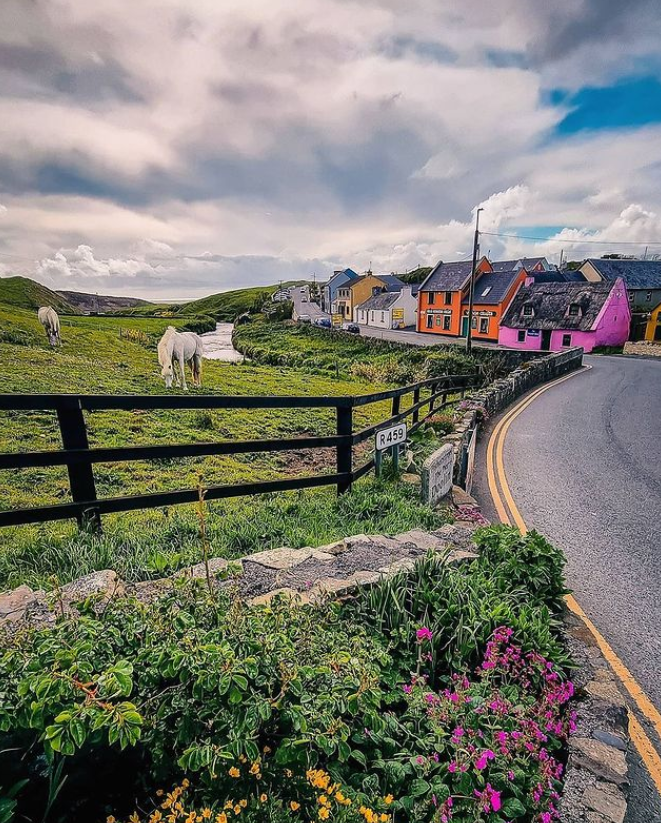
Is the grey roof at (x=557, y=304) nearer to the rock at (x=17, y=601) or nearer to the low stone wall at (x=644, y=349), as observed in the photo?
the low stone wall at (x=644, y=349)

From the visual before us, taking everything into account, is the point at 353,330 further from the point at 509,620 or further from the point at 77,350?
the point at 509,620

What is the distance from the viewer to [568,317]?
3481 cm

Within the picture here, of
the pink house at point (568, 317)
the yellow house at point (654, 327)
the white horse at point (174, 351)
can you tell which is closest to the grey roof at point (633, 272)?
the yellow house at point (654, 327)

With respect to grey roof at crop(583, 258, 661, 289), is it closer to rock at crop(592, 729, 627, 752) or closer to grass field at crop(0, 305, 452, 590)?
grass field at crop(0, 305, 452, 590)

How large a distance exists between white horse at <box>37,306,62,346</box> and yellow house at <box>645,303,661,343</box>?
4449 cm

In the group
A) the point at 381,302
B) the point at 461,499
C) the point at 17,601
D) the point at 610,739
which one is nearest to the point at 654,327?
the point at 381,302

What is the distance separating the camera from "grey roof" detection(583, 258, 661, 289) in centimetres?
4609

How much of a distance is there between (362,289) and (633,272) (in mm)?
37545

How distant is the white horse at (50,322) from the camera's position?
18500 millimetres

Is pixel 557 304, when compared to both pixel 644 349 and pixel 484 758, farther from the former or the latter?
pixel 484 758

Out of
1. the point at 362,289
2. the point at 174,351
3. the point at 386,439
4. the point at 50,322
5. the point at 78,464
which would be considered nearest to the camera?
the point at 78,464

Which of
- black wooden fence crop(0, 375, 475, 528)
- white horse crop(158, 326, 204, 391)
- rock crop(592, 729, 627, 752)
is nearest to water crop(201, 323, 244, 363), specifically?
white horse crop(158, 326, 204, 391)

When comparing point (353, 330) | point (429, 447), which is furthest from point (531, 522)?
point (353, 330)

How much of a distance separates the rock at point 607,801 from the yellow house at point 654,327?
4411 cm
